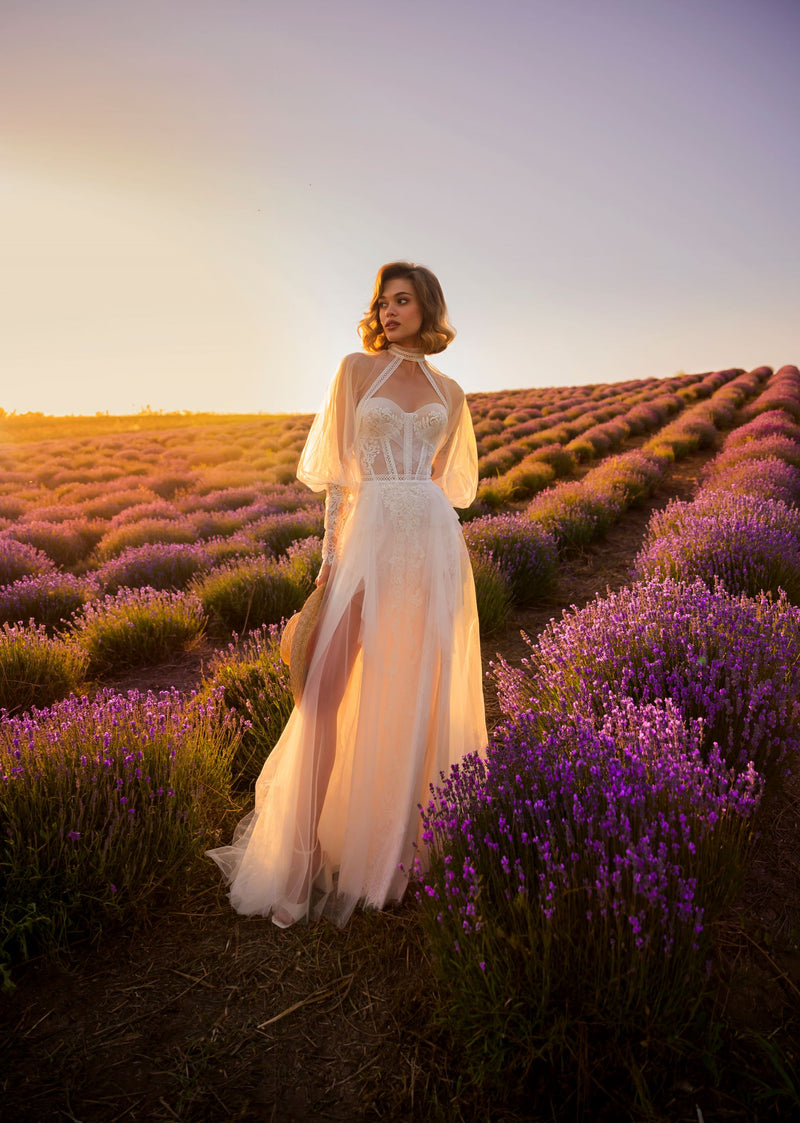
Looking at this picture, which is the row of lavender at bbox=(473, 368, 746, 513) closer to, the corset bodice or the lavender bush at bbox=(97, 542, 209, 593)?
the lavender bush at bbox=(97, 542, 209, 593)

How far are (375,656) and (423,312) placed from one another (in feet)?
4.59

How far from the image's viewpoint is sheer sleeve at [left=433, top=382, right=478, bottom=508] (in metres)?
2.79

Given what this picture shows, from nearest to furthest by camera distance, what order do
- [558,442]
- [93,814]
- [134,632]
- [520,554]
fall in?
[93,814] < [134,632] < [520,554] < [558,442]

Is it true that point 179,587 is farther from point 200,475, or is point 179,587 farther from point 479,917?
point 200,475

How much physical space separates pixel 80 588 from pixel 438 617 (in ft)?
15.1

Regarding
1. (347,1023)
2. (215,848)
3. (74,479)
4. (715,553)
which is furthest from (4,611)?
(74,479)

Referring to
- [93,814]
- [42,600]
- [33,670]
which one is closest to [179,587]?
[42,600]

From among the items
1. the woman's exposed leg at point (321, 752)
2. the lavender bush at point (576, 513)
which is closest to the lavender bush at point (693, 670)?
the woman's exposed leg at point (321, 752)

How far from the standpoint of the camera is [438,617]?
7.94 feet

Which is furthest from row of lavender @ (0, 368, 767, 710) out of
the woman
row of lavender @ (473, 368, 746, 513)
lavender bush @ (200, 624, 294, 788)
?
the woman

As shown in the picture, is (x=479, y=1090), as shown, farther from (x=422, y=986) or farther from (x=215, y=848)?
(x=215, y=848)

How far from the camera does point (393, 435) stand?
7.82ft

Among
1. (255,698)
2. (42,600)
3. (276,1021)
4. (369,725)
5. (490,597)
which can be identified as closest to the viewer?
(276,1021)

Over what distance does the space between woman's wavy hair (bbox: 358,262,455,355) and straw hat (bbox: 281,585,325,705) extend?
1106mm
